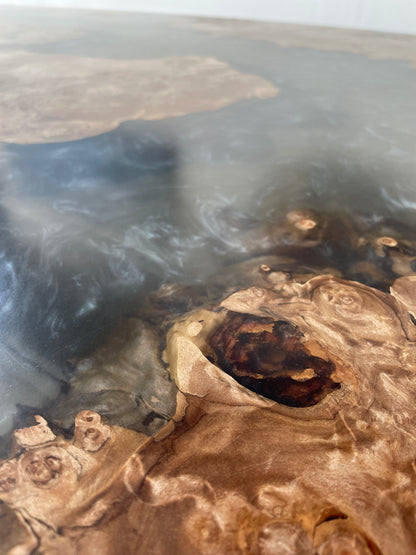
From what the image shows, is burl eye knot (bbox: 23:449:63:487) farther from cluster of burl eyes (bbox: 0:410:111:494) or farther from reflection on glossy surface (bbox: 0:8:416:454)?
reflection on glossy surface (bbox: 0:8:416:454)

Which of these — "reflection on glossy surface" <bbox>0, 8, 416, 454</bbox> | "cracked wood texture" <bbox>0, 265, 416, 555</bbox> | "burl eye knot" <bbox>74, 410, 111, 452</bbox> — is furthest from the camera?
"reflection on glossy surface" <bbox>0, 8, 416, 454</bbox>

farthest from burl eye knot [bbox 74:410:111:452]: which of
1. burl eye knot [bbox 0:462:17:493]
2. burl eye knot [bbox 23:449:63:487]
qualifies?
burl eye knot [bbox 0:462:17:493]

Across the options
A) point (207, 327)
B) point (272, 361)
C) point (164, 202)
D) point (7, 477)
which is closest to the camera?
point (7, 477)

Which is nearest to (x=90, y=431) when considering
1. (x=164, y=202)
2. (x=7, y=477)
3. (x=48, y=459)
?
(x=48, y=459)

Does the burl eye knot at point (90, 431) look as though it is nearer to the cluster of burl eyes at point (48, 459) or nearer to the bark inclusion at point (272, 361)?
the cluster of burl eyes at point (48, 459)

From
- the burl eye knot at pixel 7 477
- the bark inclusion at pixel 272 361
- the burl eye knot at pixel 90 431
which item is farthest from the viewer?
the bark inclusion at pixel 272 361

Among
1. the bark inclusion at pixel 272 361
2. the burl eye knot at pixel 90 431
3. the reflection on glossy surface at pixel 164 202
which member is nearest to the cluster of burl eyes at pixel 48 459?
the burl eye knot at pixel 90 431

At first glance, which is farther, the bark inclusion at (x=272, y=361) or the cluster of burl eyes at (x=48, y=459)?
the bark inclusion at (x=272, y=361)

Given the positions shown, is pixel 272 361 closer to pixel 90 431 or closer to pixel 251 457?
pixel 251 457
